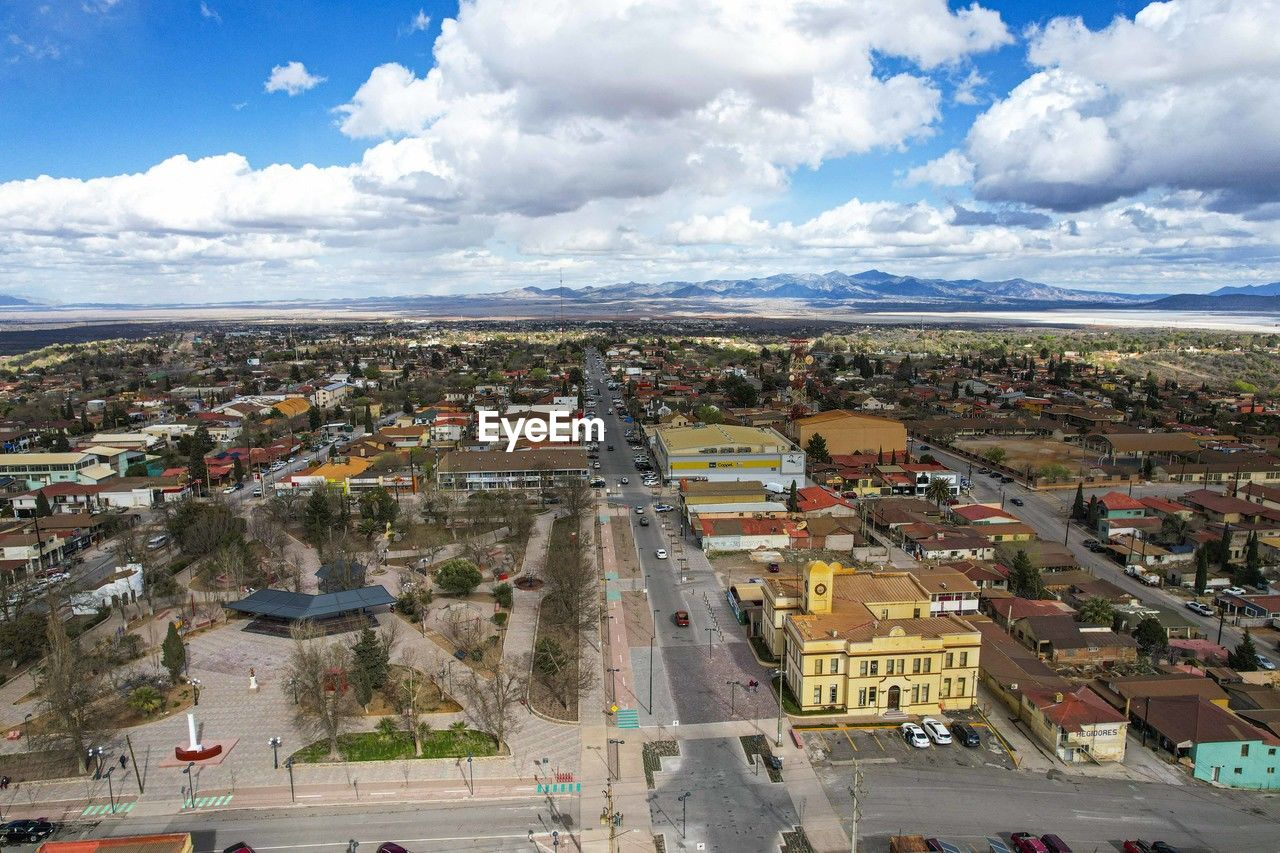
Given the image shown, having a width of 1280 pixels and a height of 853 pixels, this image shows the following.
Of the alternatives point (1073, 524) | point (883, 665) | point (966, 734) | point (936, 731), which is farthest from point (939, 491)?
point (936, 731)

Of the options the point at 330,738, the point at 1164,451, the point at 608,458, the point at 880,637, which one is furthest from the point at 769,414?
the point at 330,738

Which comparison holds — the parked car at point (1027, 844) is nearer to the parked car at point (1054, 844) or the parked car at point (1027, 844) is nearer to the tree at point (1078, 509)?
the parked car at point (1054, 844)

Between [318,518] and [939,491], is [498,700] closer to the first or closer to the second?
[318,518]

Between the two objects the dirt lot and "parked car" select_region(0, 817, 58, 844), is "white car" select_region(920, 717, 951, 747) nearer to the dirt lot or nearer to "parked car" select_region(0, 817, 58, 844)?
"parked car" select_region(0, 817, 58, 844)

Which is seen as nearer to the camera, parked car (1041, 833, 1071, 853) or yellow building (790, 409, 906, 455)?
parked car (1041, 833, 1071, 853)

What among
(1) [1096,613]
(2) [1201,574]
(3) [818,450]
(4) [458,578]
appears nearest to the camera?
(1) [1096,613]

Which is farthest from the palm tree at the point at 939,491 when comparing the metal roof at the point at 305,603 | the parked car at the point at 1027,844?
the metal roof at the point at 305,603

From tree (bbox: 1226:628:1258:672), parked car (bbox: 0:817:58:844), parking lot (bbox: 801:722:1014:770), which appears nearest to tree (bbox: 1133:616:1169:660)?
tree (bbox: 1226:628:1258:672)
